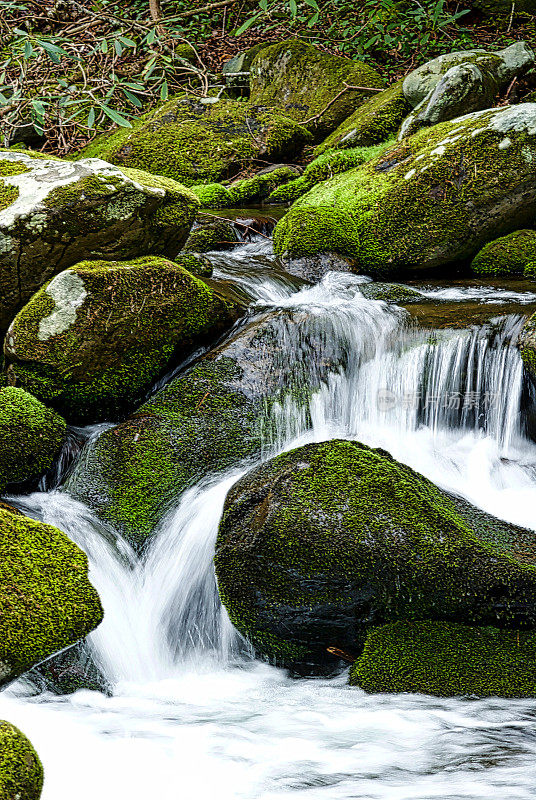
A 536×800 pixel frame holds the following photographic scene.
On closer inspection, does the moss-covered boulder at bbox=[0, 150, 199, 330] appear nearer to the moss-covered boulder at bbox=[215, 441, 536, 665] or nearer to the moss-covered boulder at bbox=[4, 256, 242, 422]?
the moss-covered boulder at bbox=[4, 256, 242, 422]

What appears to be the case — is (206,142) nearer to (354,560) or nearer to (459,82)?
(459,82)

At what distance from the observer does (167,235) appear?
18.9 ft

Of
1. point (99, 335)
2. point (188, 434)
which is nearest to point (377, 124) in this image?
point (99, 335)

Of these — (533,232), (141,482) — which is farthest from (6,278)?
(533,232)

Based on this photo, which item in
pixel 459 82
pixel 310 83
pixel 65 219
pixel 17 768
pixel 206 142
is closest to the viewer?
pixel 17 768

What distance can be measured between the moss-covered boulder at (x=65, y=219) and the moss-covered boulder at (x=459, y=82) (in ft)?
13.0

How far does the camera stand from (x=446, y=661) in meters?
3.34

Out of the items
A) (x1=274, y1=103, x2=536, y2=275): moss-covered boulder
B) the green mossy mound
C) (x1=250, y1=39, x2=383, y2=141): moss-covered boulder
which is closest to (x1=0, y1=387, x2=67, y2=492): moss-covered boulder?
(x1=274, y1=103, x2=536, y2=275): moss-covered boulder

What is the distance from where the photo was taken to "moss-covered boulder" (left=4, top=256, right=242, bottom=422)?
489 cm

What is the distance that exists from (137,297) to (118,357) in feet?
1.42

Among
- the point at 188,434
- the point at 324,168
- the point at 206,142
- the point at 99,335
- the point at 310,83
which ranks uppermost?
the point at 310,83

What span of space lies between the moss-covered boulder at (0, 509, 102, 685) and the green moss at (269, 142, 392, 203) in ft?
22.1

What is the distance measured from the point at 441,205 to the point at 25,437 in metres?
4.12

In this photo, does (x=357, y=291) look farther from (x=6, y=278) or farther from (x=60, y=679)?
(x=60, y=679)
